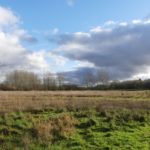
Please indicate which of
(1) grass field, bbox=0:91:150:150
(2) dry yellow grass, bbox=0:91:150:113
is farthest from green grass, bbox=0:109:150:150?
(2) dry yellow grass, bbox=0:91:150:113

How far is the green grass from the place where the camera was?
1747 centimetres

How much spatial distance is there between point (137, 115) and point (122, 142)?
22.2 feet

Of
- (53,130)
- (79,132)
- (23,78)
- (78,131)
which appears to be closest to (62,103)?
(78,131)

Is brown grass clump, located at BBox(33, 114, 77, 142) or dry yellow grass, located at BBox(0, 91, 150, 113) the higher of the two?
dry yellow grass, located at BBox(0, 91, 150, 113)

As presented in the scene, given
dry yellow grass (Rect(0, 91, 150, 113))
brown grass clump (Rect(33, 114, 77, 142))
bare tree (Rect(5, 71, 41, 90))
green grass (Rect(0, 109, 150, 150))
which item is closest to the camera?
green grass (Rect(0, 109, 150, 150))

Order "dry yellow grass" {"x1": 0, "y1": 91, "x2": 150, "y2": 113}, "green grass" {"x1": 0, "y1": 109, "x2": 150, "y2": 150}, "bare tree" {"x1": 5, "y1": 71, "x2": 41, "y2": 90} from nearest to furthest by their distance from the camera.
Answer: "green grass" {"x1": 0, "y1": 109, "x2": 150, "y2": 150} < "dry yellow grass" {"x1": 0, "y1": 91, "x2": 150, "y2": 113} < "bare tree" {"x1": 5, "y1": 71, "x2": 41, "y2": 90}

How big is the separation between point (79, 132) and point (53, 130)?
4.48 ft

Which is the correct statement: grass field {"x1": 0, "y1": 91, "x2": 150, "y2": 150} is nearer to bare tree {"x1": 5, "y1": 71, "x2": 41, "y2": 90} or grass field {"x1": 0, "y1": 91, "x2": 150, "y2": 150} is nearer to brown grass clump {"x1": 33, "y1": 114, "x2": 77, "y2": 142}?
brown grass clump {"x1": 33, "y1": 114, "x2": 77, "y2": 142}

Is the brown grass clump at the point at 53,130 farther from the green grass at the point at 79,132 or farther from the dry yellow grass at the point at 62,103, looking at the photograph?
the dry yellow grass at the point at 62,103

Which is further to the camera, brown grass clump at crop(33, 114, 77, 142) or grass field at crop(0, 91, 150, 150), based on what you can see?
brown grass clump at crop(33, 114, 77, 142)

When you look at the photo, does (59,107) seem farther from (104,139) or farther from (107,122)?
(104,139)

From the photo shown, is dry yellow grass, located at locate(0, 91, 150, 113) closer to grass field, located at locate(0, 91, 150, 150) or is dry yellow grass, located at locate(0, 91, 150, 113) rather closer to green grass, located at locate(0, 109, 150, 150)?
grass field, located at locate(0, 91, 150, 150)

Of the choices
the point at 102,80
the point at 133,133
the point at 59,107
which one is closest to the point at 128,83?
the point at 102,80

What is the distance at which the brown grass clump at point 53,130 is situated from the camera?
60.6ft
